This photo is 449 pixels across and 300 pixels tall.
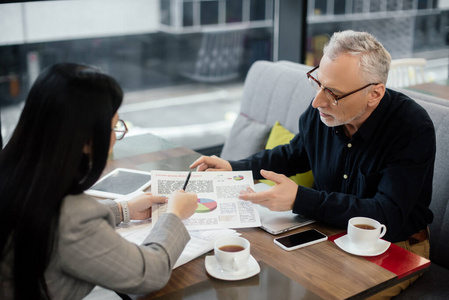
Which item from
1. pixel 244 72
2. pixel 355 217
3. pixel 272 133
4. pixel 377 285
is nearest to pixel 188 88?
pixel 244 72

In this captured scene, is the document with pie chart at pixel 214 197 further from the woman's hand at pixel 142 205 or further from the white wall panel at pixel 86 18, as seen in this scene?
the white wall panel at pixel 86 18

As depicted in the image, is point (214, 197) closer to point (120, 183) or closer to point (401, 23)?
point (120, 183)

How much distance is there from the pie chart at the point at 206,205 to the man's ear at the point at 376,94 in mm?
617

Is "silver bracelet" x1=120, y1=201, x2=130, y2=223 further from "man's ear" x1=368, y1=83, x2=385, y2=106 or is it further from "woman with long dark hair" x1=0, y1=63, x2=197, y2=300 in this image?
"man's ear" x1=368, y1=83, x2=385, y2=106

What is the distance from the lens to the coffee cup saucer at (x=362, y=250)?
133 centimetres

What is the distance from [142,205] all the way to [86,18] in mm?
1801

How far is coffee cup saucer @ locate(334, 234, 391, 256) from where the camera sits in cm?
133

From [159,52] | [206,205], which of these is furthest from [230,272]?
[159,52]

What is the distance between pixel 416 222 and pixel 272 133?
95 cm

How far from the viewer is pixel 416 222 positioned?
5.42 ft

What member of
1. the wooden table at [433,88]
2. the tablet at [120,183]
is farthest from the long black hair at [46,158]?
the wooden table at [433,88]

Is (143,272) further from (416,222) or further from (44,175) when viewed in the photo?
(416,222)

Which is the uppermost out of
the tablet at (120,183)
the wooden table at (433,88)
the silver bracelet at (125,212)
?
the wooden table at (433,88)

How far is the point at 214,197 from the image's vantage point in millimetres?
1561
